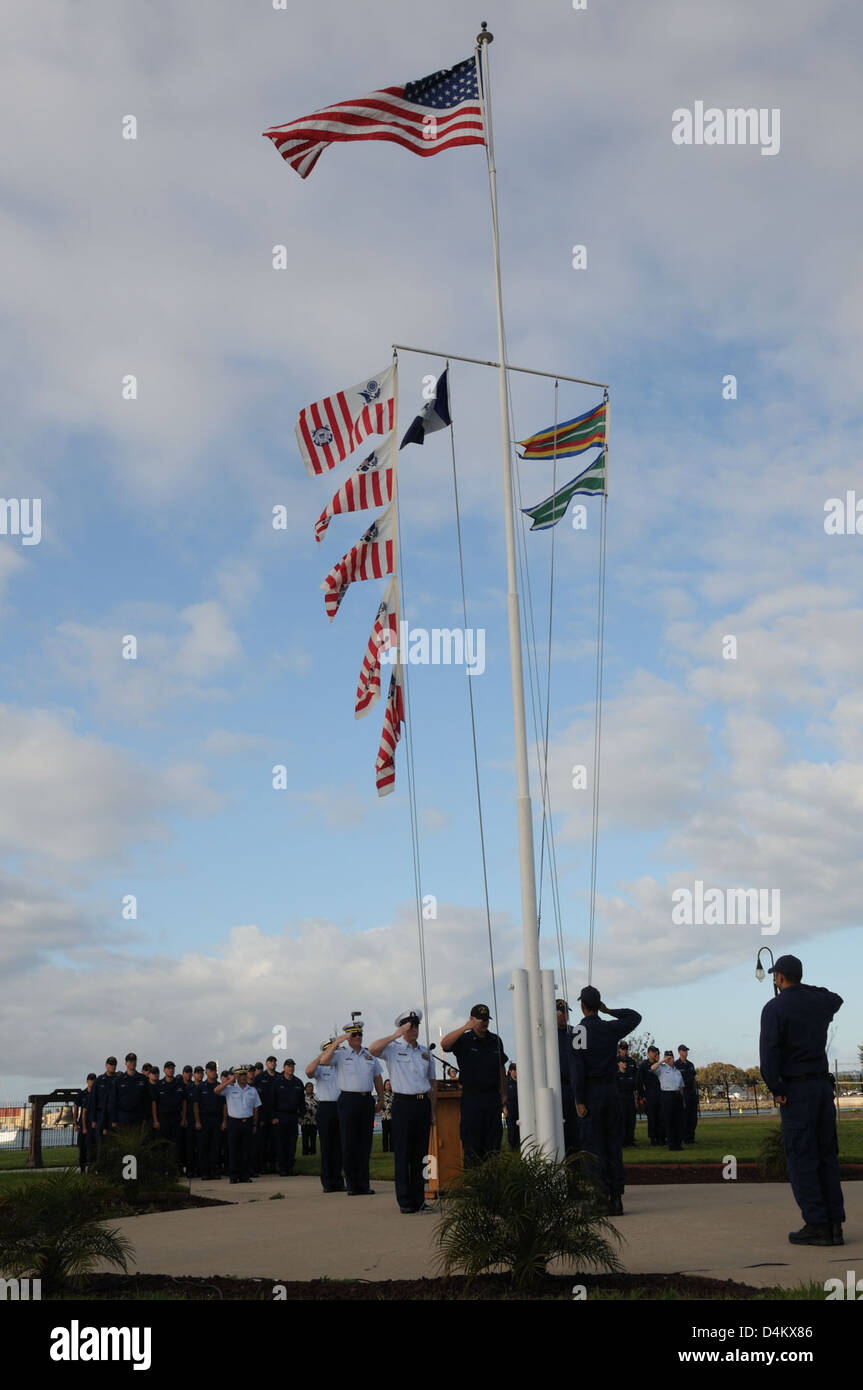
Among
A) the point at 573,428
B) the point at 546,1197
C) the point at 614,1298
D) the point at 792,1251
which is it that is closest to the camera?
the point at 614,1298

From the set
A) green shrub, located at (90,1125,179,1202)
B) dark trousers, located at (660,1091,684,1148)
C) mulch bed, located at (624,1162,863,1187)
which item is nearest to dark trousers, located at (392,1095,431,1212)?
mulch bed, located at (624,1162,863,1187)

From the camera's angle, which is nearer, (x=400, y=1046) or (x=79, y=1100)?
(x=400, y=1046)

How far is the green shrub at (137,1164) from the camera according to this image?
14.8 meters

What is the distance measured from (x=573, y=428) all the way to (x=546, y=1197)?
913cm

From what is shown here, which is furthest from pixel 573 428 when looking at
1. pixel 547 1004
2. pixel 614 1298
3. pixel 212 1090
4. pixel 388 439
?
pixel 212 1090

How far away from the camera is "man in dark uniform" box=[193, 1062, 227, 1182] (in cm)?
2134

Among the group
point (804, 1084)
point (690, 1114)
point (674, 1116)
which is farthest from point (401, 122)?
point (690, 1114)

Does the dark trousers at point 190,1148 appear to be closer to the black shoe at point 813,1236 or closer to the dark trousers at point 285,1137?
the dark trousers at point 285,1137

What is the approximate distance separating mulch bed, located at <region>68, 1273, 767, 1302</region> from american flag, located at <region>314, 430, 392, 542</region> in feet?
27.2

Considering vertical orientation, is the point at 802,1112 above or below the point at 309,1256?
above

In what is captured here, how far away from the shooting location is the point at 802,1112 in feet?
29.6

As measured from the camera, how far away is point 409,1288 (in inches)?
287

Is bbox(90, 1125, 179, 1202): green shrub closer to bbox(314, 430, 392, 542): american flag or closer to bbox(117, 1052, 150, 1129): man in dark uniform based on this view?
bbox(117, 1052, 150, 1129): man in dark uniform
